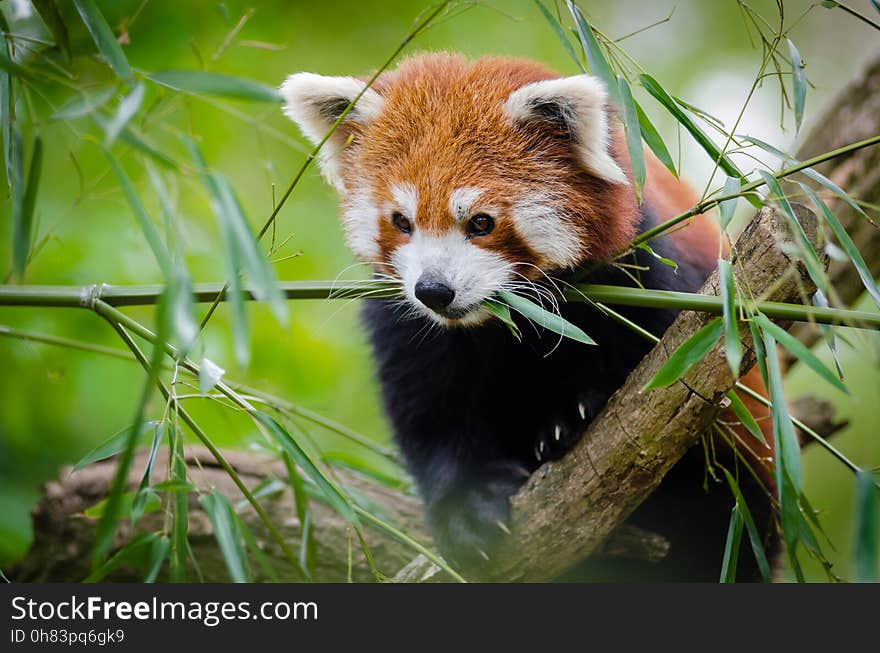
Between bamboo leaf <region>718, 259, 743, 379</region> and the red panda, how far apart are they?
1.97 feet

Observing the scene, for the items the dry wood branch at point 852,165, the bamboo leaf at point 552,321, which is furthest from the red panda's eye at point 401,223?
the dry wood branch at point 852,165

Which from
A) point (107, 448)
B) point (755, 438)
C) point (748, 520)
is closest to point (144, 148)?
point (107, 448)

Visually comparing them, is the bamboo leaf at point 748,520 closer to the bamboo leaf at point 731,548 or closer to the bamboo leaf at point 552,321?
the bamboo leaf at point 731,548

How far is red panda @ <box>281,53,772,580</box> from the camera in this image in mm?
2049

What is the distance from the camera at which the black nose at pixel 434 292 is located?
1947 millimetres

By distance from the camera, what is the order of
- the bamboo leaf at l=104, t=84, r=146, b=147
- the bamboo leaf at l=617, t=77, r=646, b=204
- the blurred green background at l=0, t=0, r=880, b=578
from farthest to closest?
the blurred green background at l=0, t=0, r=880, b=578
the bamboo leaf at l=617, t=77, r=646, b=204
the bamboo leaf at l=104, t=84, r=146, b=147

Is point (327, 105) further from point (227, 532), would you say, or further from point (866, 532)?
point (866, 532)

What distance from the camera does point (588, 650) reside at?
1.65 m

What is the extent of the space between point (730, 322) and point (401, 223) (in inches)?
39.2

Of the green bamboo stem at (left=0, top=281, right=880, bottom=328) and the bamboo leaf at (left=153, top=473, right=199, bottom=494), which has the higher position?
the green bamboo stem at (left=0, top=281, right=880, bottom=328)

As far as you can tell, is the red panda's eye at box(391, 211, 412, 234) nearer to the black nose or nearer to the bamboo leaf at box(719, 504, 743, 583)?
the black nose

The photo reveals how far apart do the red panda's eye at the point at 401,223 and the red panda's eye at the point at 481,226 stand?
174 mm

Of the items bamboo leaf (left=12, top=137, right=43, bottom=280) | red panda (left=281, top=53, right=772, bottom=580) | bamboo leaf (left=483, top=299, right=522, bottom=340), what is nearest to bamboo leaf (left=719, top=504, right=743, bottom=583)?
red panda (left=281, top=53, right=772, bottom=580)

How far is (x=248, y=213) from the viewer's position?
12.8ft
